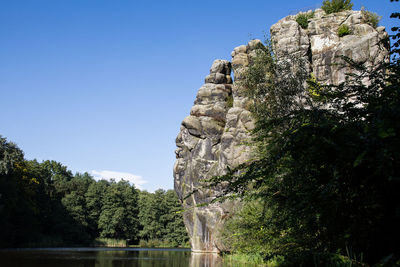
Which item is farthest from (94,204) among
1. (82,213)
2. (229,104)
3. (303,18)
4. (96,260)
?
(303,18)

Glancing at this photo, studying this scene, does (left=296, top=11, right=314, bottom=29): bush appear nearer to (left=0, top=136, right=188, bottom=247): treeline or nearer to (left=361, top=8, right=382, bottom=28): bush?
(left=361, top=8, right=382, bottom=28): bush

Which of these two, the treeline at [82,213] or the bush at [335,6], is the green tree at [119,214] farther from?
the bush at [335,6]

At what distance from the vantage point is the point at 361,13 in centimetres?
3778

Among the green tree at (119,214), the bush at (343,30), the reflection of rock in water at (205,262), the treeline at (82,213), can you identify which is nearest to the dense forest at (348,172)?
the reflection of rock in water at (205,262)

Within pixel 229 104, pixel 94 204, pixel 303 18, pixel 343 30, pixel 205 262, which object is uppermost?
pixel 303 18

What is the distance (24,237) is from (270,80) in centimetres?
4816

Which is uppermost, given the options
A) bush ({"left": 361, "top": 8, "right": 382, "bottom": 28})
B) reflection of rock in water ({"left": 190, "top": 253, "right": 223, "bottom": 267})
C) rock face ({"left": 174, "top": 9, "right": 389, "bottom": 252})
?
bush ({"left": 361, "top": 8, "right": 382, "bottom": 28})

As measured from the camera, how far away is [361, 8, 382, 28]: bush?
37469mm

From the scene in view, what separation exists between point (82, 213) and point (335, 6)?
65.1 m

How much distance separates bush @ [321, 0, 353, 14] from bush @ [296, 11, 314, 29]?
179 centimetres

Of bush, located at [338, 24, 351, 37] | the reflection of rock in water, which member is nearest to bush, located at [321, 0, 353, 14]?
bush, located at [338, 24, 351, 37]

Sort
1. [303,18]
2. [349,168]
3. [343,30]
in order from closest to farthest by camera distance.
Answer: [349,168] < [343,30] < [303,18]

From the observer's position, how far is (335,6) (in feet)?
134

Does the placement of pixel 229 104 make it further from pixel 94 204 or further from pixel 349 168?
pixel 349 168
